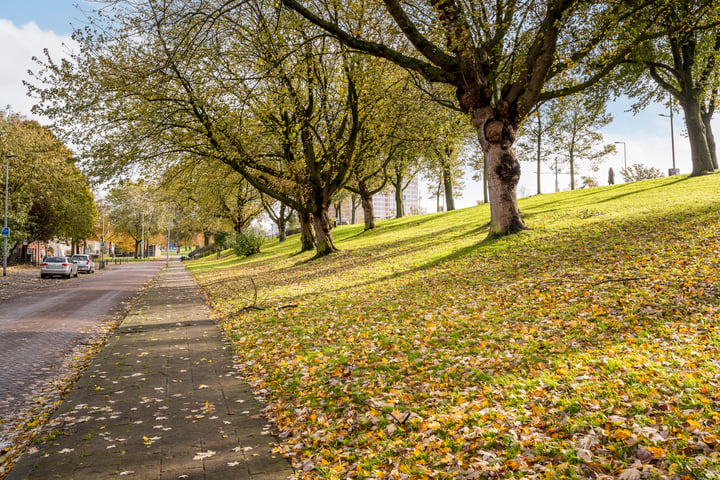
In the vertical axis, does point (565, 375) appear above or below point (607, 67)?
below

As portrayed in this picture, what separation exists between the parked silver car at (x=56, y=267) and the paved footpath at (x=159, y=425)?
2591 centimetres

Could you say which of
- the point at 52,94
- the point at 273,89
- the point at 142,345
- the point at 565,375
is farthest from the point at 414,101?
the point at 565,375

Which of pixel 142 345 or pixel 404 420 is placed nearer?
pixel 404 420

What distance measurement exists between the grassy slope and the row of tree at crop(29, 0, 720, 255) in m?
5.04

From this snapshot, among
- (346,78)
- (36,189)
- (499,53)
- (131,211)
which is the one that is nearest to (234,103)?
(346,78)

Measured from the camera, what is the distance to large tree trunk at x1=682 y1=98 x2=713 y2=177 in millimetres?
21422

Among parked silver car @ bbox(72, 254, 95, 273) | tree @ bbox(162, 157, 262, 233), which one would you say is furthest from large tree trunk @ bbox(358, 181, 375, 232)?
parked silver car @ bbox(72, 254, 95, 273)

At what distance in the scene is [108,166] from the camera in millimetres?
17609

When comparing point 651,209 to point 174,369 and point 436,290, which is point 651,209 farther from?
point 174,369

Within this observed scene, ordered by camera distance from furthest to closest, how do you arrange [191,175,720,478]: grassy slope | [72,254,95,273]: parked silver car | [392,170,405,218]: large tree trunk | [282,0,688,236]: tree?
[392,170,405,218]: large tree trunk
[72,254,95,273]: parked silver car
[282,0,688,236]: tree
[191,175,720,478]: grassy slope

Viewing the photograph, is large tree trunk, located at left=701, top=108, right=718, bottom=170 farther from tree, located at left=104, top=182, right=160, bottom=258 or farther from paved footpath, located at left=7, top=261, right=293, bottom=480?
tree, located at left=104, top=182, right=160, bottom=258

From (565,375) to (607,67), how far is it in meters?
12.3

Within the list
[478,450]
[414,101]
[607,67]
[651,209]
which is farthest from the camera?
[414,101]

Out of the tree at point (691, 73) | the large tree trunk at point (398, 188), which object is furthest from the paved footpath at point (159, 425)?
the large tree trunk at point (398, 188)
